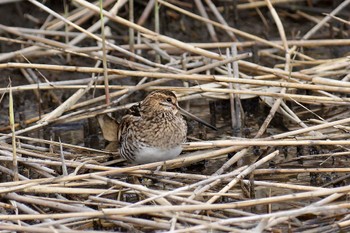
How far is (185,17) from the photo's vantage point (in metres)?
8.23

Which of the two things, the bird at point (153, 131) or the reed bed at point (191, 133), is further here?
the bird at point (153, 131)

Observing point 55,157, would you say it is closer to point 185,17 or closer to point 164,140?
point 164,140

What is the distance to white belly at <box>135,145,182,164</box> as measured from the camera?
5.23 metres

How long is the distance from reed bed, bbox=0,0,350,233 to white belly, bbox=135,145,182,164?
64 mm

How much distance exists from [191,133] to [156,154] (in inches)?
44.7

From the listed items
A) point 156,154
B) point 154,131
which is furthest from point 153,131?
point 156,154

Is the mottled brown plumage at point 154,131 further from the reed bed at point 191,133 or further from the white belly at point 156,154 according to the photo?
the reed bed at point 191,133

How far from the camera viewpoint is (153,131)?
5.36 m

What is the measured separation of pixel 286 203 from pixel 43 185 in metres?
1.34

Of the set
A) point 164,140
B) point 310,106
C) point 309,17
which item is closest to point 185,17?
point 309,17

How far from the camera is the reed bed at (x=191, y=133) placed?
432cm

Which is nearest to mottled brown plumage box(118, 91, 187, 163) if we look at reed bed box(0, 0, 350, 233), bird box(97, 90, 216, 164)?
bird box(97, 90, 216, 164)

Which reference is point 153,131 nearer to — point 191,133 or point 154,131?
point 154,131

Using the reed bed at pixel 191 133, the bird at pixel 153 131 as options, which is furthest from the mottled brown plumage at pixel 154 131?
the reed bed at pixel 191 133
